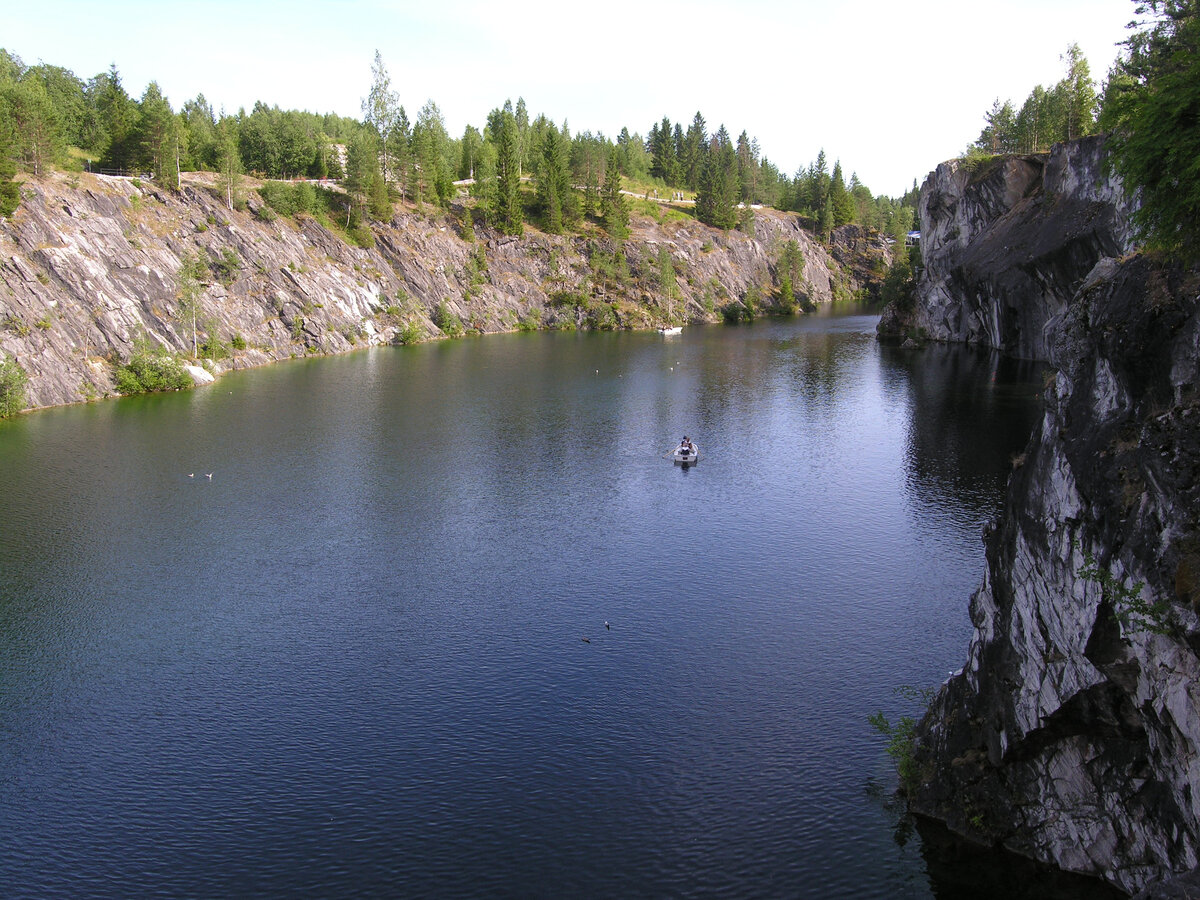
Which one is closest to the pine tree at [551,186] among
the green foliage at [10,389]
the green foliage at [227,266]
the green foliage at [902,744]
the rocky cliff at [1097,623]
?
the green foliage at [227,266]

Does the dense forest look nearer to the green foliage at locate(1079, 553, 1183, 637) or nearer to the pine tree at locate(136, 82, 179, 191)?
the pine tree at locate(136, 82, 179, 191)

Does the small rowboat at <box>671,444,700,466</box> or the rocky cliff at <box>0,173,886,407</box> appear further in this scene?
the rocky cliff at <box>0,173,886,407</box>

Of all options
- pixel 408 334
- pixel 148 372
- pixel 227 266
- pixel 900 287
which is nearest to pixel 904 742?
pixel 148 372

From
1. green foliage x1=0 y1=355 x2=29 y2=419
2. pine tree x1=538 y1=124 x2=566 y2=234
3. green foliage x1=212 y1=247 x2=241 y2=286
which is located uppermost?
pine tree x1=538 y1=124 x2=566 y2=234

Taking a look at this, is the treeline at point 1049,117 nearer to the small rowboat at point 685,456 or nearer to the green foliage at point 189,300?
the small rowboat at point 685,456

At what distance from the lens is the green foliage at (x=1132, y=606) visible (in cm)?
1905

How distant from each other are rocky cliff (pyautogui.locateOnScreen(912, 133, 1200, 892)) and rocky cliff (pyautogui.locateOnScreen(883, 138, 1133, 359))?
5290cm

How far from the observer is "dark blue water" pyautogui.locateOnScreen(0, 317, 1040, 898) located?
26.1 metres

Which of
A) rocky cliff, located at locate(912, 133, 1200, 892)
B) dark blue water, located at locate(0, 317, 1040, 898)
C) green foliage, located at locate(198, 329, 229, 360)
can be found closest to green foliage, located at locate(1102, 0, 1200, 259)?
rocky cliff, located at locate(912, 133, 1200, 892)

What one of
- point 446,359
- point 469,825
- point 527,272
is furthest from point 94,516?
point 527,272

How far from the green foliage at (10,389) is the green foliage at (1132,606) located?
288 ft

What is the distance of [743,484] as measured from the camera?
61.5 meters

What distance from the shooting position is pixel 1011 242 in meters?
97.8

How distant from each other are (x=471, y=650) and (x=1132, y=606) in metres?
26.1
